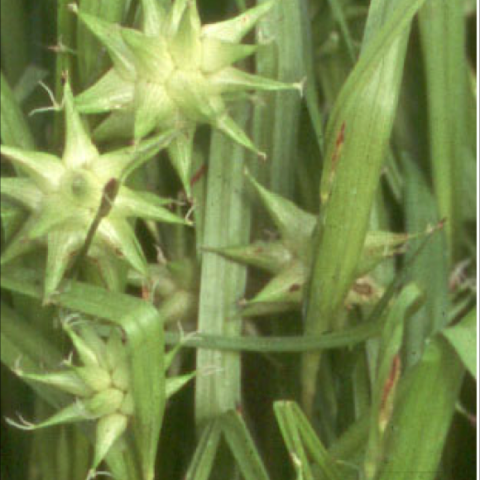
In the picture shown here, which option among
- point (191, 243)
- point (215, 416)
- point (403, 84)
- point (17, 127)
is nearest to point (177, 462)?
point (215, 416)

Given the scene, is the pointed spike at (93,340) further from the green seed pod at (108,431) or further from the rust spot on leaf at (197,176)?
the rust spot on leaf at (197,176)

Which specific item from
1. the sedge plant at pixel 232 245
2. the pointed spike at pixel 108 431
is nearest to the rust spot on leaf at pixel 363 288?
the sedge plant at pixel 232 245

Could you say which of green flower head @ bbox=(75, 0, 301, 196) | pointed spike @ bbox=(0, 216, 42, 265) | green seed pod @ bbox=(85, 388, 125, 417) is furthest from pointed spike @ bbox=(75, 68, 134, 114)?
green seed pod @ bbox=(85, 388, 125, 417)

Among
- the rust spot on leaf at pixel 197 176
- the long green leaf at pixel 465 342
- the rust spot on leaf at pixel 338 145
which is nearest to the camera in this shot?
the long green leaf at pixel 465 342

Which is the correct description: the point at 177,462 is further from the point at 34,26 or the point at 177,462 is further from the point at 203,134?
the point at 34,26

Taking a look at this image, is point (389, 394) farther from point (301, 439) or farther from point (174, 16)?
point (174, 16)

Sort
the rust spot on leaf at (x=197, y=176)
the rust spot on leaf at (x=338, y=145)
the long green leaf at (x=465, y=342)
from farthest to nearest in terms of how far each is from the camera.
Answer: the rust spot on leaf at (x=197, y=176) → the rust spot on leaf at (x=338, y=145) → the long green leaf at (x=465, y=342)

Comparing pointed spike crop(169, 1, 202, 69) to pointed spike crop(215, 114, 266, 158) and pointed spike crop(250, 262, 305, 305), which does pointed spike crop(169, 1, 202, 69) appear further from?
pointed spike crop(250, 262, 305, 305)

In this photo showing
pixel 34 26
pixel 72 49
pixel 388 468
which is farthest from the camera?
pixel 34 26

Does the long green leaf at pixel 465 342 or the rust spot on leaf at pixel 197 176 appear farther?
the rust spot on leaf at pixel 197 176
